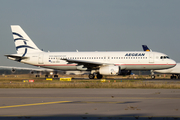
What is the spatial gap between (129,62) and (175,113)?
115 feet

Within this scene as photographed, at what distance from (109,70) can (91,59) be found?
514cm

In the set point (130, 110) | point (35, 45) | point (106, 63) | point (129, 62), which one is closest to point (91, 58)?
point (106, 63)

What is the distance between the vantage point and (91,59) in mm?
47812

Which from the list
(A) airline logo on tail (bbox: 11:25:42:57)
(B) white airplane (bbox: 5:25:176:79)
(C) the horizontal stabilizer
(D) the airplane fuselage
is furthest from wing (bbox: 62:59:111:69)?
(C) the horizontal stabilizer

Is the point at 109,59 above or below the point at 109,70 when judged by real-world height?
above

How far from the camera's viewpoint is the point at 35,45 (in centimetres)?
5169

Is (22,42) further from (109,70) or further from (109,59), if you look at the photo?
(109,70)

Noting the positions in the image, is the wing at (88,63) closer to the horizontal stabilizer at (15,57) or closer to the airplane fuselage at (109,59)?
the airplane fuselage at (109,59)

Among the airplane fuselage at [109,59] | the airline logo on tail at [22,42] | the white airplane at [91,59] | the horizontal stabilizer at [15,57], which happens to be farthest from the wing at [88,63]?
the horizontal stabilizer at [15,57]

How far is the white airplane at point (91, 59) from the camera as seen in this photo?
45625 mm

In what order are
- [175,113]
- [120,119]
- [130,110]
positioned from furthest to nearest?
[130,110], [175,113], [120,119]

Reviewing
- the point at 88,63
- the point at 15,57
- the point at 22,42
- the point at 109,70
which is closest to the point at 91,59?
the point at 88,63

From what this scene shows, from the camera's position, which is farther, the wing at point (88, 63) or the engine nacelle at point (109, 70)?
the wing at point (88, 63)

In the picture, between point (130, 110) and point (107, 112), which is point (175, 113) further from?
point (107, 112)
